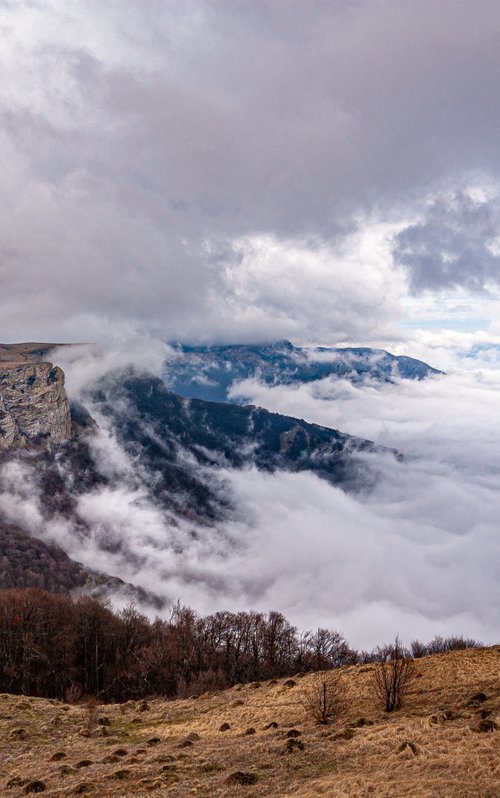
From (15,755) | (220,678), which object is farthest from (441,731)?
(220,678)

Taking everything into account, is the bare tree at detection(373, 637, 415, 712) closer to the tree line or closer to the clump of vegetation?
the clump of vegetation

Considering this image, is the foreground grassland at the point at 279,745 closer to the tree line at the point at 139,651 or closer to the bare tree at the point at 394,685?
the bare tree at the point at 394,685

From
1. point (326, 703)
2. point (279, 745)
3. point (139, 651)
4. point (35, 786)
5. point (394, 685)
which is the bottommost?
point (139, 651)

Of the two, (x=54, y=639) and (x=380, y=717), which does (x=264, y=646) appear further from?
(x=380, y=717)

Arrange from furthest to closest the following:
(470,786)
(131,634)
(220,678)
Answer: (131,634) < (220,678) < (470,786)

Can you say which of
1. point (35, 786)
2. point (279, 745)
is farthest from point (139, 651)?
point (279, 745)

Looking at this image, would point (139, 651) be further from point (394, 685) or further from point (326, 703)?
point (394, 685)
